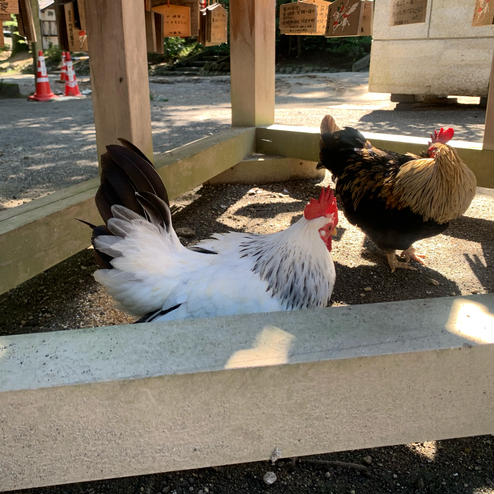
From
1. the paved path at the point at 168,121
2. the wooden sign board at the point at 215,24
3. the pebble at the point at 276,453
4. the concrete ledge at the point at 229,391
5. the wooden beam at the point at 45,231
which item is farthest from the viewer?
the paved path at the point at 168,121

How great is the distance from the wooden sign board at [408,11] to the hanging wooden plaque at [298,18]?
0.85m

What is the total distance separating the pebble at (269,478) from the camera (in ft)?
5.35

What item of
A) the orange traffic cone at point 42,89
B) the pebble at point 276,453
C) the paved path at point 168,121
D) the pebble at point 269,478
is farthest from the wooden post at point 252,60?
the orange traffic cone at point 42,89

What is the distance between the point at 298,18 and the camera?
3.64m

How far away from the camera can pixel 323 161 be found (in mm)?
3484

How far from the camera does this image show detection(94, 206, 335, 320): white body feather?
183 centimetres

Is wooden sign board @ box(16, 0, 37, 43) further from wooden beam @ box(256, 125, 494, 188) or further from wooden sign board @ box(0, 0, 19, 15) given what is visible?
wooden beam @ box(256, 125, 494, 188)

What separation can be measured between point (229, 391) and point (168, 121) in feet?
20.9

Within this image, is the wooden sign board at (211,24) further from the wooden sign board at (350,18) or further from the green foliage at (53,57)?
the green foliage at (53,57)

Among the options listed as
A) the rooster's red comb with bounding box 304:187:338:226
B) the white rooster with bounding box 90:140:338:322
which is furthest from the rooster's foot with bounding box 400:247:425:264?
the white rooster with bounding box 90:140:338:322

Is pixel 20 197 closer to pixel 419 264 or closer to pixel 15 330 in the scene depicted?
pixel 15 330

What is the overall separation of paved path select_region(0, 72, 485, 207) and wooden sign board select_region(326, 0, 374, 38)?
7.53 feet

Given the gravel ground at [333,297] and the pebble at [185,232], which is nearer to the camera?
the gravel ground at [333,297]

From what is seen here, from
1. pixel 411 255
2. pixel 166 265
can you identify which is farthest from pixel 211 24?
pixel 166 265
